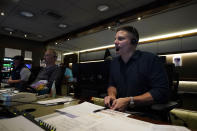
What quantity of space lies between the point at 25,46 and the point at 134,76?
20.8ft

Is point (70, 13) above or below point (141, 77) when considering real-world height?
above

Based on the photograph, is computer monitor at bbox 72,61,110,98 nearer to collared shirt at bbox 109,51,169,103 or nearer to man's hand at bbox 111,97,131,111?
collared shirt at bbox 109,51,169,103

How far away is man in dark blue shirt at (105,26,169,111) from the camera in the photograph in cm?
103

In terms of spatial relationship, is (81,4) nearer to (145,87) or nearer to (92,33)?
(92,33)

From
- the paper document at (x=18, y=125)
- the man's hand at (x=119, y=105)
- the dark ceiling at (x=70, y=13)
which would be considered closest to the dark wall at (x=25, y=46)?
the dark ceiling at (x=70, y=13)

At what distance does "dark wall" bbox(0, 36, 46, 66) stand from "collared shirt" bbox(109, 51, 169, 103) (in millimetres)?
5957

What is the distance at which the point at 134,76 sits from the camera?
1.21 m

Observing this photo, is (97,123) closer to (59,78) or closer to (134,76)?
(134,76)

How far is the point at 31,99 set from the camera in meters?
1.06

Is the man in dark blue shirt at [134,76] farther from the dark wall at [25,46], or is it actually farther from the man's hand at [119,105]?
the dark wall at [25,46]

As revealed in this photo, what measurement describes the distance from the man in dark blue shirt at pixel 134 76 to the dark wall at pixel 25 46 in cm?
590

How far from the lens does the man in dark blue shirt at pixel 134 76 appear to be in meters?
1.03

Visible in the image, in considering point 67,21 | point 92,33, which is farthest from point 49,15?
point 92,33

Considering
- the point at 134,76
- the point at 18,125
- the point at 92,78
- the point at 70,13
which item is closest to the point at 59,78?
the point at 92,78
